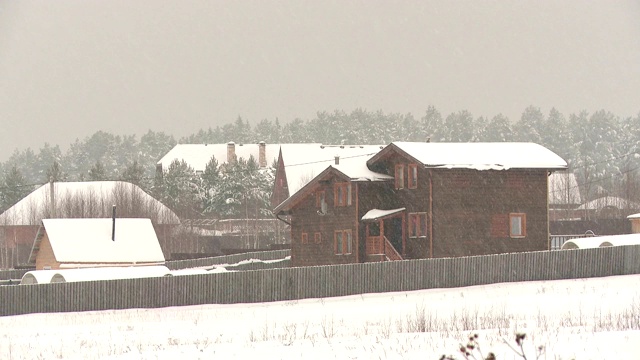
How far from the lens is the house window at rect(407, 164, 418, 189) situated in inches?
2188

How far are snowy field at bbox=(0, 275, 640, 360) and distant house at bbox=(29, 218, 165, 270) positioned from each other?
31892 mm

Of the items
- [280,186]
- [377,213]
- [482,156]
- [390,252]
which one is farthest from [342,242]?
[280,186]

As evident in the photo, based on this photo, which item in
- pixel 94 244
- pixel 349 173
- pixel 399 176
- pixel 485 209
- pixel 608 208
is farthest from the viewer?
pixel 608 208

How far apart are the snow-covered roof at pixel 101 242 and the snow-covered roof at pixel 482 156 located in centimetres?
2260

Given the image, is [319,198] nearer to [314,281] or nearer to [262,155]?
[314,281]

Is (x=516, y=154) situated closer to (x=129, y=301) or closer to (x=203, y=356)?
(x=129, y=301)

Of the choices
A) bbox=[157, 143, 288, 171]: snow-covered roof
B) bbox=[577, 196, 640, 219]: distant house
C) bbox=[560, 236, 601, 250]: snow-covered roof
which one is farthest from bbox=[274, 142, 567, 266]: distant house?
bbox=[157, 143, 288, 171]: snow-covered roof

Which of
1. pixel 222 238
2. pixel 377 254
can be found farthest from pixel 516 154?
pixel 222 238

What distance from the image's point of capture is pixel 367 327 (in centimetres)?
2691

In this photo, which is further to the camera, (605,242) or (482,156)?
(482,156)

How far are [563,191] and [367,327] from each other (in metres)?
111

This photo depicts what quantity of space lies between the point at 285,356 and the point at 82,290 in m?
24.3

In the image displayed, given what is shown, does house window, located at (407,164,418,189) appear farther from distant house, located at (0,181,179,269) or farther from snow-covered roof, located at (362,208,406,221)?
distant house, located at (0,181,179,269)

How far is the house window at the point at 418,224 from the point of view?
181ft
